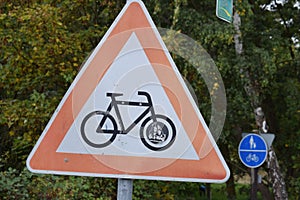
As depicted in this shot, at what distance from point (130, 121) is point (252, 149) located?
318 inches

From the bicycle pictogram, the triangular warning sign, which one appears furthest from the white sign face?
the bicycle pictogram

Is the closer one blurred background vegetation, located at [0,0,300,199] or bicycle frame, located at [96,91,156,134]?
bicycle frame, located at [96,91,156,134]

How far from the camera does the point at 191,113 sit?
194cm

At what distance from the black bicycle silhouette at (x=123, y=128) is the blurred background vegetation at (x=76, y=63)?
4377 mm

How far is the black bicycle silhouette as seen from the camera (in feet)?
5.97

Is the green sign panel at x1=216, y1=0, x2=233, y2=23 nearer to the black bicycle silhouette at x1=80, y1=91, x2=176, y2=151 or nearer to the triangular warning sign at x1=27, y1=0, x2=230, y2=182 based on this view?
the triangular warning sign at x1=27, y1=0, x2=230, y2=182

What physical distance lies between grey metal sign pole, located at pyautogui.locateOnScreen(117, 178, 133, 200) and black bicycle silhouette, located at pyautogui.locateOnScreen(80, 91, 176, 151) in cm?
14

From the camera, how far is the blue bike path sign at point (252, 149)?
941 cm

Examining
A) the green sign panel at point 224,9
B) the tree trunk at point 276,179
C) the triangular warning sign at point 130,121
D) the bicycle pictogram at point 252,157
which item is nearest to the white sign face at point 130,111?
the triangular warning sign at point 130,121

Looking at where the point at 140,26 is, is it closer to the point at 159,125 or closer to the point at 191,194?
the point at 159,125

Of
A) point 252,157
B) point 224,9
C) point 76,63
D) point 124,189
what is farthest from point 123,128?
point 252,157

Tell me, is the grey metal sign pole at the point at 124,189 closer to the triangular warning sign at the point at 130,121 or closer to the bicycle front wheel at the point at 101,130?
the triangular warning sign at the point at 130,121

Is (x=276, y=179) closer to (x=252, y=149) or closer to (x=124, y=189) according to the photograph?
(x=252, y=149)

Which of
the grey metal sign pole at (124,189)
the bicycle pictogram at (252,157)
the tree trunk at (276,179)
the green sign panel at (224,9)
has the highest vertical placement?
the green sign panel at (224,9)
